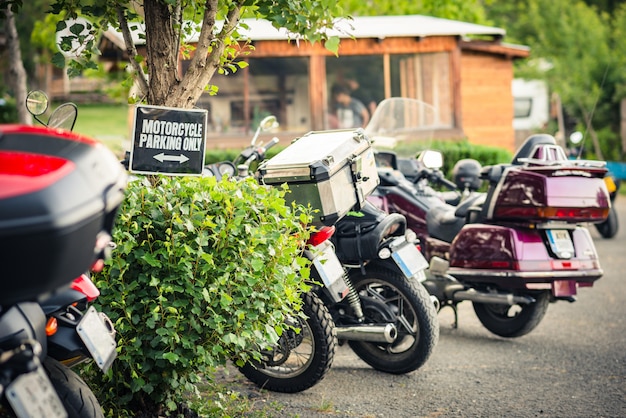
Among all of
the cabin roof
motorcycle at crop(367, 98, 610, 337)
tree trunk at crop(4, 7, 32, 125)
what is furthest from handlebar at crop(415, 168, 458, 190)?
the cabin roof

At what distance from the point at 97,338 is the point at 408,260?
2693 millimetres

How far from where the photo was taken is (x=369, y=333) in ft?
18.1

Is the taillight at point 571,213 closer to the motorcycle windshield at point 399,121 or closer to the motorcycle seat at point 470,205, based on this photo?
the motorcycle seat at point 470,205

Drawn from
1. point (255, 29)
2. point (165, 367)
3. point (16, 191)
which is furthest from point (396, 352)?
point (255, 29)

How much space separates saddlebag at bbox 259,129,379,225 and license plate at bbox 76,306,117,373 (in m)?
1.93

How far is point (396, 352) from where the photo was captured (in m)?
5.85

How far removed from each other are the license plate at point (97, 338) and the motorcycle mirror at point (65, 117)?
4.75 feet

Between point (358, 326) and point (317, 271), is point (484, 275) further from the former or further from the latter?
point (317, 271)

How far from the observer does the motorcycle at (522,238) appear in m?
6.45

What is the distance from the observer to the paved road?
16.8 feet

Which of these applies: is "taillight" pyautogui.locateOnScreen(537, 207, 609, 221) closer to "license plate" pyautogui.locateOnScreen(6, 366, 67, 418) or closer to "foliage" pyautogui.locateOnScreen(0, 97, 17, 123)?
"license plate" pyautogui.locateOnScreen(6, 366, 67, 418)

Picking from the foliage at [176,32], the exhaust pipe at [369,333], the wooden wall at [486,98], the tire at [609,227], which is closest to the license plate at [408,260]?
the exhaust pipe at [369,333]

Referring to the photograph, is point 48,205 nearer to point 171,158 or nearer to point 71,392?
point 71,392

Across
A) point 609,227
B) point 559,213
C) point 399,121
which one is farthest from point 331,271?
point 609,227
